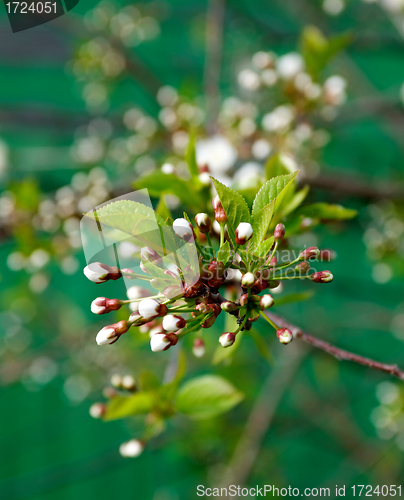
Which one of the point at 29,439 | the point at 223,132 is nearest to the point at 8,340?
the point at 29,439

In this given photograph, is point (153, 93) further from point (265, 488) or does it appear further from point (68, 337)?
point (265, 488)

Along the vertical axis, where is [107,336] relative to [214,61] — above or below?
below

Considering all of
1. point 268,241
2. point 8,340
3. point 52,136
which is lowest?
point 8,340

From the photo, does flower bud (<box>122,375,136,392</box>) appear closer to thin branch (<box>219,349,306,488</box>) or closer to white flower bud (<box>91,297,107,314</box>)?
white flower bud (<box>91,297,107,314</box>)

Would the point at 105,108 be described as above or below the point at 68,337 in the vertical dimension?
above

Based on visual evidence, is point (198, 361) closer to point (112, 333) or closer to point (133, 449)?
point (133, 449)

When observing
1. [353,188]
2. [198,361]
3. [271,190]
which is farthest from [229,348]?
[198,361]

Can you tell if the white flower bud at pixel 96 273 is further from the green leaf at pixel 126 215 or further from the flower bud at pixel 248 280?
the flower bud at pixel 248 280
